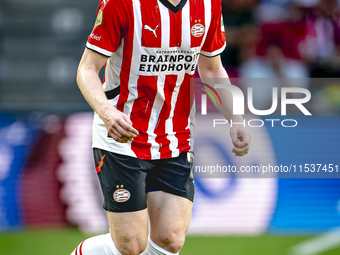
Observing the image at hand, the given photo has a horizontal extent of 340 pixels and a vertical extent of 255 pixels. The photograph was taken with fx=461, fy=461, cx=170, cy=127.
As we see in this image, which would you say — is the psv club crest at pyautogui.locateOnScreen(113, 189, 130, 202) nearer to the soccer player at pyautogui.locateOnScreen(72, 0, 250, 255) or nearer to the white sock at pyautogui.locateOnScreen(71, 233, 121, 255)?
the soccer player at pyautogui.locateOnScreen(72, 0, 250, 255)

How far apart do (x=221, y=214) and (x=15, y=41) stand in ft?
8.72

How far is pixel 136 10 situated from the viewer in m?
2.15

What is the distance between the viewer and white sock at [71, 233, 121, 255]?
7.57ft

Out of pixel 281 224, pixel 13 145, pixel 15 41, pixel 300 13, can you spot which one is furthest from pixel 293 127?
pixel 15 41

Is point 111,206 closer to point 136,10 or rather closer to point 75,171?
point 136,10

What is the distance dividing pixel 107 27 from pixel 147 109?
1.48 feet

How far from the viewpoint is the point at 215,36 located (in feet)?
7.98

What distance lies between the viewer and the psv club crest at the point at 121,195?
224cm

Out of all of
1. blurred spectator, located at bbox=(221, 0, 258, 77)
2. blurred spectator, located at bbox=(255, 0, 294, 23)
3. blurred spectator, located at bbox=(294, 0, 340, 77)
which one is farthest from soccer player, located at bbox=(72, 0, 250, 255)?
blurred spectator, located at bbox=(294, 0, 340, 77)

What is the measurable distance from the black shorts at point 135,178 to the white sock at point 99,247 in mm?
174

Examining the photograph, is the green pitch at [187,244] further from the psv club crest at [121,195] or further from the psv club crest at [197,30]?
the psv club crest at [197,30]

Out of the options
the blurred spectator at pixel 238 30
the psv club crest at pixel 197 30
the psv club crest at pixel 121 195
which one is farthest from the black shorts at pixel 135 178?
the blurred spectator at pixel 238 30

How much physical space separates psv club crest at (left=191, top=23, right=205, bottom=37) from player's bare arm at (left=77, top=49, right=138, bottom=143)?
46cm

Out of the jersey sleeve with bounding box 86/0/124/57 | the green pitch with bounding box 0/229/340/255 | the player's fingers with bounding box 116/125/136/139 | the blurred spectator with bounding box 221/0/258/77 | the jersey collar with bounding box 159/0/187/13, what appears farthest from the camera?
the blurred spectator with bounding box 221/0/258/77
